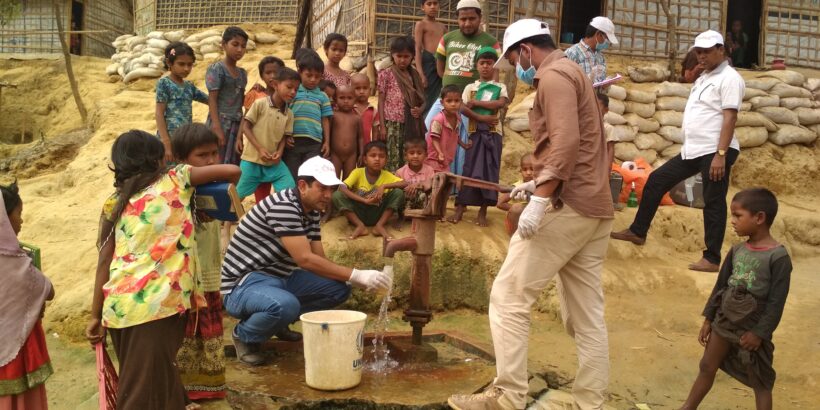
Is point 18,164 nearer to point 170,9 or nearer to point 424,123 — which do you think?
point 170,9

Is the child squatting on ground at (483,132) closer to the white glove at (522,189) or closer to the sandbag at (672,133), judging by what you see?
the white glove at (522,189)

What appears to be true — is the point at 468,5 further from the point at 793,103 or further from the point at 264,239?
the point at 793,103

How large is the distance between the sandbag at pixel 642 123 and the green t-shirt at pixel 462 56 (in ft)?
10.8

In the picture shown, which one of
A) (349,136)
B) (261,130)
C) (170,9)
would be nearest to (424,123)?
(349,136)

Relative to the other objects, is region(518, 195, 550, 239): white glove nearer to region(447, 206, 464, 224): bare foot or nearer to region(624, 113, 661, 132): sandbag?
region(447, 206, 464, 224): bare foot

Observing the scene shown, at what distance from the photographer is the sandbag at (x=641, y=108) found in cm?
862

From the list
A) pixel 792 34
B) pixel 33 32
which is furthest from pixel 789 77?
pixel 33 32

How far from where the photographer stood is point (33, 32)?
1420 centimetres

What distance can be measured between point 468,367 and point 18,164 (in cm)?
802

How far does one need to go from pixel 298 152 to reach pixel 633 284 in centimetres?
268

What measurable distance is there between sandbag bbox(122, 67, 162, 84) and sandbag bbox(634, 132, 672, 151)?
7555mm

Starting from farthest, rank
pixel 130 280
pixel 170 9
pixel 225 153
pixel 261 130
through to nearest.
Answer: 1. pixel 170 9
2. pixel 225 153
3. pixel 261 130
4. pixel 130 280

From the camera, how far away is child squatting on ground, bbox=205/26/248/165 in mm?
5285

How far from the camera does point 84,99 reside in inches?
468
